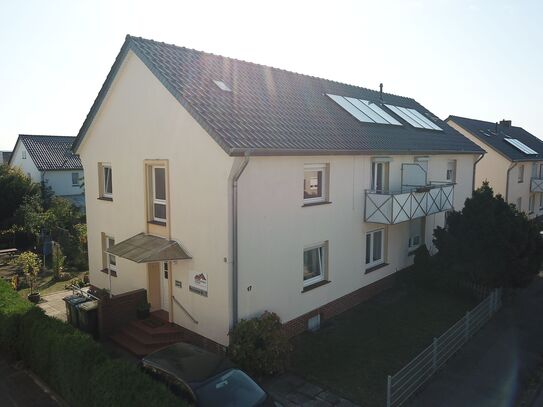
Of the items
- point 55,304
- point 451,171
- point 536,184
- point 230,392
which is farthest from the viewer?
point 536,184

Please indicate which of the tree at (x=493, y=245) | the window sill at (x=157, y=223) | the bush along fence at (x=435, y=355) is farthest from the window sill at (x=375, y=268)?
the window sill at (x=157, y=223)

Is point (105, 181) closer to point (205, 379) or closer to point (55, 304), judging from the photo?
point (55, 304)

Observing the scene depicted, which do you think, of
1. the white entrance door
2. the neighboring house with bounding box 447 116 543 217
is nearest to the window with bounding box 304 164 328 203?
the white entrance door

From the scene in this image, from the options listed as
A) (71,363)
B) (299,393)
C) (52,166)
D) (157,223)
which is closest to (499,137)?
(157,223)

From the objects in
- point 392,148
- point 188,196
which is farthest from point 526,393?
point 188,196

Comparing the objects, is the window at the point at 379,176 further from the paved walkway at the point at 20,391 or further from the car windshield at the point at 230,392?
the paved walkway at the point at 20,391

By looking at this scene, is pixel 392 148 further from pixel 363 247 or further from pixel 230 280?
pixel 230 280
